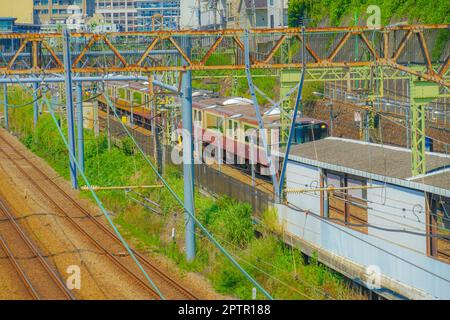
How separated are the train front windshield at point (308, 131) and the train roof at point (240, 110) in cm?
12

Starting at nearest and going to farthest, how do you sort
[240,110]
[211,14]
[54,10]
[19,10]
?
[240,110]
[211,14]
[19,10]
[54,10]

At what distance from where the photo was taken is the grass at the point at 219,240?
456 inches

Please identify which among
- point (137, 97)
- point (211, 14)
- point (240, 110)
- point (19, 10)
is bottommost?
point (240, 110)

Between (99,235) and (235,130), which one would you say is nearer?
(99,235)

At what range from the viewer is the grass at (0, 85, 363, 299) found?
38.0 ft

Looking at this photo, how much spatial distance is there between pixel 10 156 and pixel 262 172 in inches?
519

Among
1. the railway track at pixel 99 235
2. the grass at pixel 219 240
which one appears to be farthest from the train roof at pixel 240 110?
the railway track at pixel 99 235

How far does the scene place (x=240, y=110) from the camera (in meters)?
20.6

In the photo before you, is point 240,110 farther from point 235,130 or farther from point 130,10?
point 130,10

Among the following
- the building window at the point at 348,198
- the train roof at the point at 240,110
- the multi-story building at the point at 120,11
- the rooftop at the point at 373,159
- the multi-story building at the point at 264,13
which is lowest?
the building window at the point at 348,198

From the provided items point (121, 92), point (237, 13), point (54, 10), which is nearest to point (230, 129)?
point (121, 92)

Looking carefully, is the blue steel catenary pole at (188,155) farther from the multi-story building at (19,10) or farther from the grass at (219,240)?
the multi-story building at (19,10)

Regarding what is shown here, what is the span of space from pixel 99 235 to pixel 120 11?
290 feet

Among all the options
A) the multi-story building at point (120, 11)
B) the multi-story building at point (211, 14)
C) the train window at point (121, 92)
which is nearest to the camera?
the train window at point (121, 92)
